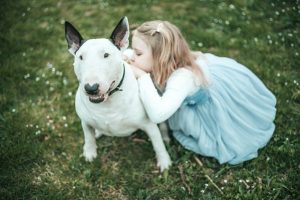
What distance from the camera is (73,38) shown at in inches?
124

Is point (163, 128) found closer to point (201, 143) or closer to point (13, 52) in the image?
point (201, 143)

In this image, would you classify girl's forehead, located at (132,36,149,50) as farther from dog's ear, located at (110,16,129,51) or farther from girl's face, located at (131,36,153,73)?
dog's ear, located at (110,16,129,51)

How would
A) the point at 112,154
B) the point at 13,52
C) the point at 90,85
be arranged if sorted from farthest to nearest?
the point at 13,52, the point at 112,154, the point at 90,85

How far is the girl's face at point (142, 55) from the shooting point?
355 cm

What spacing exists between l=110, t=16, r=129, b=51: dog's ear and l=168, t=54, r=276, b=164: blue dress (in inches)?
36.7

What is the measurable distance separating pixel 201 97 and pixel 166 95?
0.47 m

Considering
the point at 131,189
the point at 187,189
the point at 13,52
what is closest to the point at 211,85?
→ the point at 187,189

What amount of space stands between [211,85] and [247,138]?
0.64m

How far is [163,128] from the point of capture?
413 cm

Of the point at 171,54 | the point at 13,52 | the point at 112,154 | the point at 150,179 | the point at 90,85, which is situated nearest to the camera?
the point at 90,85

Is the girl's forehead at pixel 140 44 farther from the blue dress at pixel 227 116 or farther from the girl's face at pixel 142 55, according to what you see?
the blue dress at pixel 227 116

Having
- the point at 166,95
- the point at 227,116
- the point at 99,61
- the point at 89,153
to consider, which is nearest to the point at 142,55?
the point at 166,95

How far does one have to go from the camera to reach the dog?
9.41ft

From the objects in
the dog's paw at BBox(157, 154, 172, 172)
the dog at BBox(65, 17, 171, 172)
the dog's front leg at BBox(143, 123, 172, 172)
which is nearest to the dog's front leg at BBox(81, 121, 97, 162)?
the dog at BBox(65, 17, 171, 172)
